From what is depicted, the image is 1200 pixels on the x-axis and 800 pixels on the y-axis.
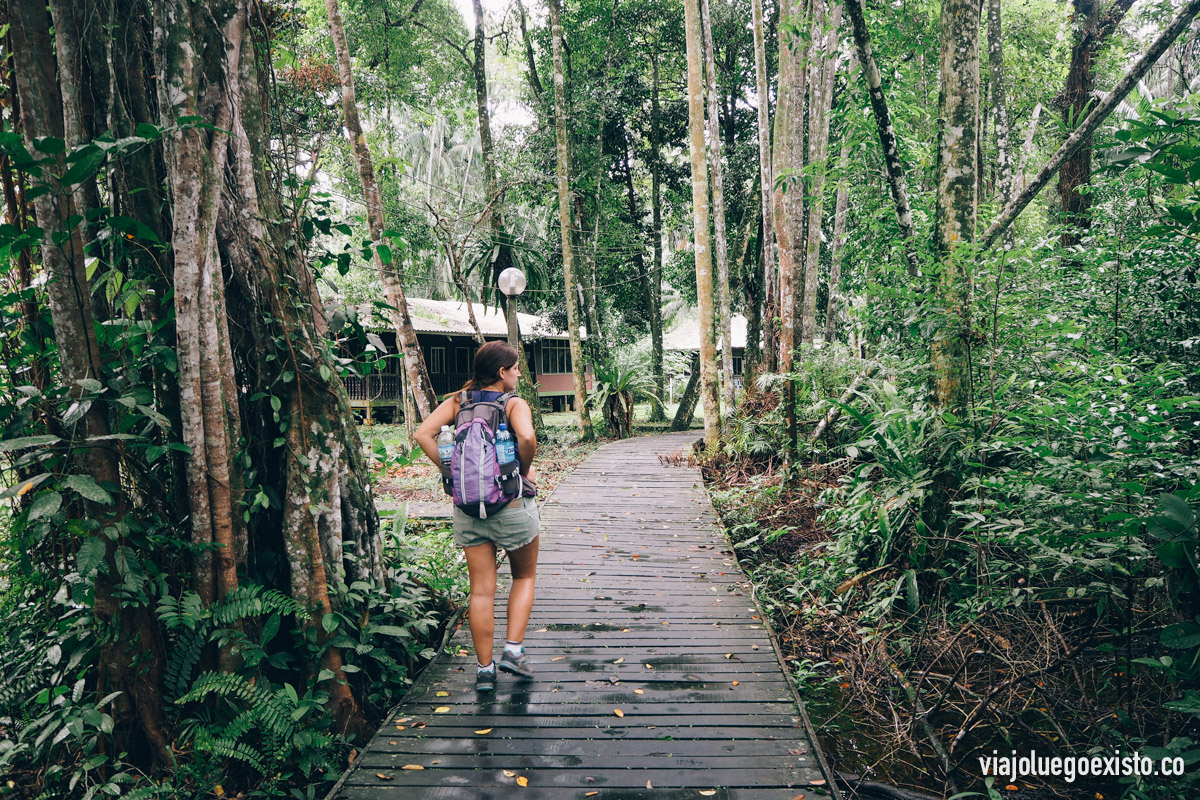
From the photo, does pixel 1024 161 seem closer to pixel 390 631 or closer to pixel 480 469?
pixel 480 469

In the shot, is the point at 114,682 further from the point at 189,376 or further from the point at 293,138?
the point at 293,138

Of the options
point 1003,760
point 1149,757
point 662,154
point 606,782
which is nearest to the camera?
point 1149,757

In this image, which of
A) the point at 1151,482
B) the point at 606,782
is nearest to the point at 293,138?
the point at 606,782

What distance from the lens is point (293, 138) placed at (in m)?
3.61

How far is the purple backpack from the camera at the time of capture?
318 cm

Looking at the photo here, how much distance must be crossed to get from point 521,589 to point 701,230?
25.5ft

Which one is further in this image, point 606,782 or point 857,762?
point 857,762

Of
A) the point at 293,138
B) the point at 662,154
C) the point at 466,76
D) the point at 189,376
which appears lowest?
the point at 189,376

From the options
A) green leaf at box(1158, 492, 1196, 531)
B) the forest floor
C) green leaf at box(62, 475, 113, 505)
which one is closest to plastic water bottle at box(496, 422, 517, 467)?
green leaf at box(62, 475, 113, 505)

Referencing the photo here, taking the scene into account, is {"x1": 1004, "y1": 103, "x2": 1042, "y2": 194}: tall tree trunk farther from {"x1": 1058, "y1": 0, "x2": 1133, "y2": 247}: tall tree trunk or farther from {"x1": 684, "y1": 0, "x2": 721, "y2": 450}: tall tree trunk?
{"x1": 684, "y1": 0, "x2": 721, "y2": 450}: tall tree trunk

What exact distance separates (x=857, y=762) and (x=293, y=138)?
4525mm

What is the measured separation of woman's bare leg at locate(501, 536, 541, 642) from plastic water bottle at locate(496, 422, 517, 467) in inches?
20.1

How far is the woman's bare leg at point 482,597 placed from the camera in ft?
11.0

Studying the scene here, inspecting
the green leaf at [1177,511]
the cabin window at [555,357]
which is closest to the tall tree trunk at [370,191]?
the green leaf at [1177,511]
